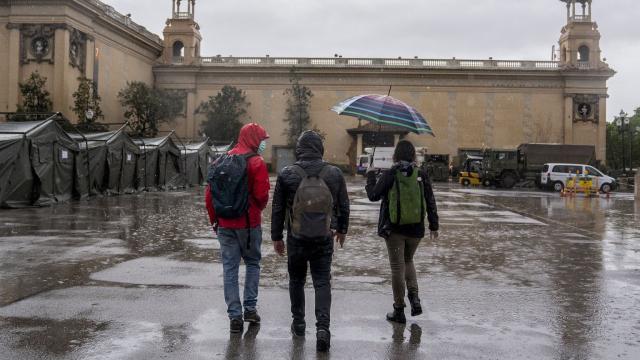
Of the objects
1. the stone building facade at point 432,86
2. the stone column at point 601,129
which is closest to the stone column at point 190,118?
the stone building facade at point 432,86

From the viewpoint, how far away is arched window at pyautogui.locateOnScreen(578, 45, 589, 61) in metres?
61.7

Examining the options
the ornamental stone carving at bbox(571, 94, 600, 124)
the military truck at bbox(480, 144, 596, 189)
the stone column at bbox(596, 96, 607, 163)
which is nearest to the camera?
the military truck at bbox(480, 144, 596, 189)

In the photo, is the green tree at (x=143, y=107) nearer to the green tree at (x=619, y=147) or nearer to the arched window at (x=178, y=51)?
the arched window at (x=178, y=51)

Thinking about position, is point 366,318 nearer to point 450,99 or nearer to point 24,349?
point 24,349

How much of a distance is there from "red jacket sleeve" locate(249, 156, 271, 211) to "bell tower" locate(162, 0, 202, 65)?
198 feet

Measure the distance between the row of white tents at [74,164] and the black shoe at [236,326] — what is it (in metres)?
14.5

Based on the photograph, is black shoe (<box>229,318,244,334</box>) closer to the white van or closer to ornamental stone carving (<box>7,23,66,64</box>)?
the white van

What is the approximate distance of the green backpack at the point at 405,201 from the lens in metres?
5.75

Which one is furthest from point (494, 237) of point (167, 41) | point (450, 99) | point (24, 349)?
point (167, 41)

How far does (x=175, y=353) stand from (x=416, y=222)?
2.51 metres

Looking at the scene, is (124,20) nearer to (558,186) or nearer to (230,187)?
(558,186)

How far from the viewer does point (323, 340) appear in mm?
4820

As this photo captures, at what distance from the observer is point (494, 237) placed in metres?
12.5

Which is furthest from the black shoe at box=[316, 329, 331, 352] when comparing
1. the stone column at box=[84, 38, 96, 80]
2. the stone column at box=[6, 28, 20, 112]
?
the stone column at box=[84, 38, 96, 80]
